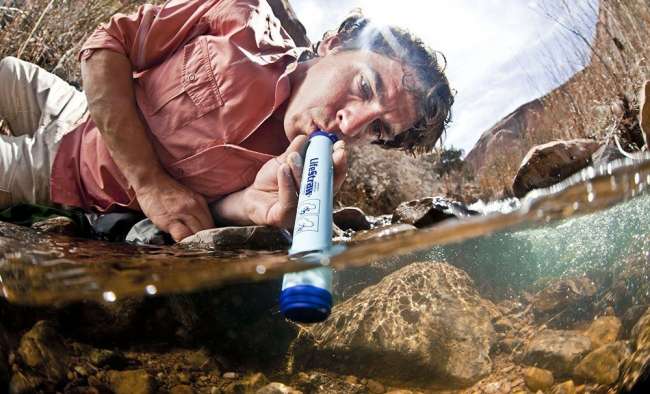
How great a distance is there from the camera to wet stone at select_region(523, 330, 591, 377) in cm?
29

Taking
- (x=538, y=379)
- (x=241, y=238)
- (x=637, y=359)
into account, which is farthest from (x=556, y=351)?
(x=241, y=238)

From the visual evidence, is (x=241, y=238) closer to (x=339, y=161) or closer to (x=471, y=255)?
(x=339, y=161)

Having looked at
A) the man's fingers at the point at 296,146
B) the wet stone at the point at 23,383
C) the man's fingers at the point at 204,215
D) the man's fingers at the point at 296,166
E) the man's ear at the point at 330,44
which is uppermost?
the man's ear at the point at 330,44

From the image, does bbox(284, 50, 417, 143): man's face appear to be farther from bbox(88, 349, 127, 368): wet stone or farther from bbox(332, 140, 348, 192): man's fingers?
bbox(88, 349, 127, 368): wet stone

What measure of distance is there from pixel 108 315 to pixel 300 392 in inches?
3.8

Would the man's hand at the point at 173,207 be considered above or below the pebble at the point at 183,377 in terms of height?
above

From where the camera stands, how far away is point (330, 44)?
48 cm

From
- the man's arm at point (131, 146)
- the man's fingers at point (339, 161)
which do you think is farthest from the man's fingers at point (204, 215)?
the man's fingers at point (339, 161)

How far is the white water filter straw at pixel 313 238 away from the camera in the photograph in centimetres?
27

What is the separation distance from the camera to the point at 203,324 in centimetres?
27

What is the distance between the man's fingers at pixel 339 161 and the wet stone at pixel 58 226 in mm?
201

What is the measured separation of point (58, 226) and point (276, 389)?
0.26m

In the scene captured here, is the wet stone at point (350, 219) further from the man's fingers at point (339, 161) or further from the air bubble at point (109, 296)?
the air bubble at point (109, 296)

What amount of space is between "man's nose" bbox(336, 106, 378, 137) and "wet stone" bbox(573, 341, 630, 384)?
0.23m
